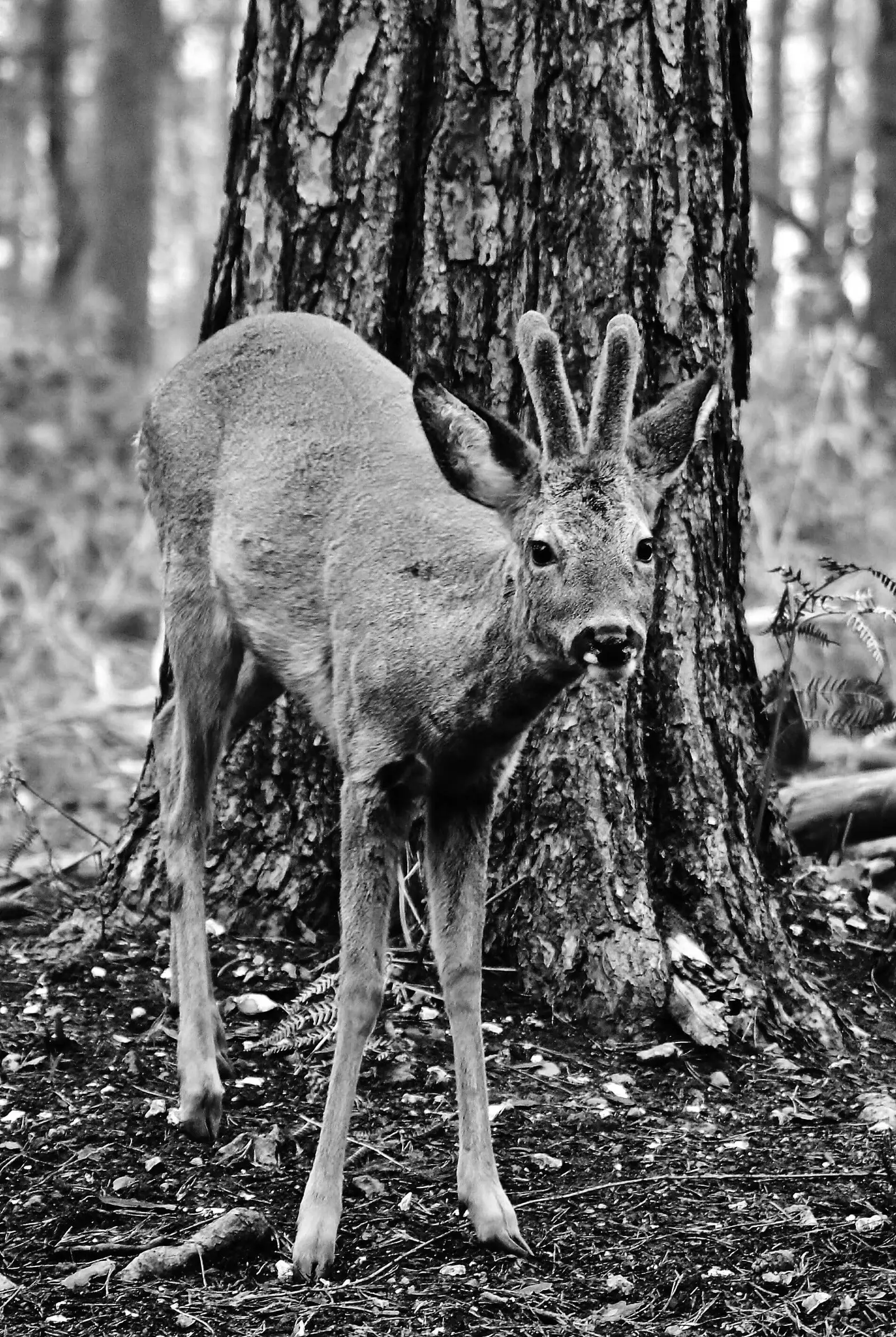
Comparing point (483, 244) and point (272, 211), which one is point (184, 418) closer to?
point (272, 211)

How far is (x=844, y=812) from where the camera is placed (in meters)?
6.17

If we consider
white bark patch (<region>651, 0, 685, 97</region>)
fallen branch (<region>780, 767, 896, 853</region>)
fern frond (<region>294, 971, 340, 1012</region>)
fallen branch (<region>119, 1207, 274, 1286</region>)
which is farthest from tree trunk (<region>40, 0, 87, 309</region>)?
fallen branch (<region>119, 1207, 274, 1286</region>)

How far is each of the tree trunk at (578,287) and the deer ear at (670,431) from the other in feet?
3.70

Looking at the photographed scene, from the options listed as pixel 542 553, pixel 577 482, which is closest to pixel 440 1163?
pixel 542 553

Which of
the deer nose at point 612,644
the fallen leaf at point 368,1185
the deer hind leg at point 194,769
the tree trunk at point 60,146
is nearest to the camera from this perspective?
the deer nose at point 612,644

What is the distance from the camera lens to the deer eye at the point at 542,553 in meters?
3.49

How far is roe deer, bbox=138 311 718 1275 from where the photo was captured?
3.52m

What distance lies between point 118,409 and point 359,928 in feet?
40.3

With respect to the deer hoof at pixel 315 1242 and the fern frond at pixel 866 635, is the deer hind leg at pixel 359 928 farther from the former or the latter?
the fern frond at pixel 866 635

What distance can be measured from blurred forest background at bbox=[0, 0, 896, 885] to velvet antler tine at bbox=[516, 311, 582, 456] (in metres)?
2.12

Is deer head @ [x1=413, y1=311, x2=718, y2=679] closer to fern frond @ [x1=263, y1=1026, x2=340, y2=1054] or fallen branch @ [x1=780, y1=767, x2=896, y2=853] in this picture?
fern frond @ [x1=263, y1=1026, x2=340, y2=1054]

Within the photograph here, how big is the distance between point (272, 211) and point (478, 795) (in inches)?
88.7

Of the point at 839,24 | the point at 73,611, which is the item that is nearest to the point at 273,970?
the point at 73,611

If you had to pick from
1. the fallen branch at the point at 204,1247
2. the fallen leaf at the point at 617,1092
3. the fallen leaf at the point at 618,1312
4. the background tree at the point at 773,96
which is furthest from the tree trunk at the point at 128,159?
the fallen leaf at the point at 618,1312
